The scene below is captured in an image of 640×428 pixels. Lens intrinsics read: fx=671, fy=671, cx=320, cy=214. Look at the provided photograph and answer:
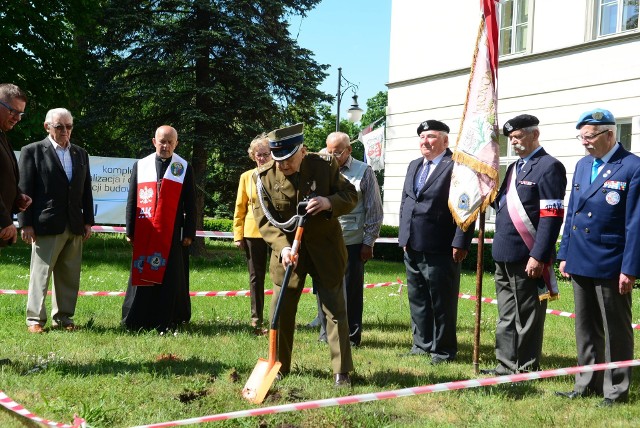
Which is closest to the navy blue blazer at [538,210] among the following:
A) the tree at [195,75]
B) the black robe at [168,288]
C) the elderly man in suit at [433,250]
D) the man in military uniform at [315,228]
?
the elderly man in suit at [433,250]

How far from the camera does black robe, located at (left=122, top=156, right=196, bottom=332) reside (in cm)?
724

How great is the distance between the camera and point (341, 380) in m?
5.08

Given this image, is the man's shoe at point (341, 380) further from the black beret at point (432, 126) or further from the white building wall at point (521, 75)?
the white building wall at point (521, 75)

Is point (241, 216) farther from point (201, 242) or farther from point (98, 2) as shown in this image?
point (98, 2)

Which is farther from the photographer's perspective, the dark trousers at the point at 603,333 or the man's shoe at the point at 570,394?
the man's shoe at the point at 570,394

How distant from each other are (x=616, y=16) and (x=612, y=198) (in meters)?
12.1

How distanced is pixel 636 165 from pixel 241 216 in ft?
14.4

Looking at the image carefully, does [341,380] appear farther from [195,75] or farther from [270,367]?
[195,75]

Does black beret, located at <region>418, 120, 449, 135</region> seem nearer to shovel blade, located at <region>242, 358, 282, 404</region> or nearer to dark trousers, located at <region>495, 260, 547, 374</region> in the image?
dark trousers, located at <region>495, 260, 547, 374</region>

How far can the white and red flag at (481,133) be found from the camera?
219 inches

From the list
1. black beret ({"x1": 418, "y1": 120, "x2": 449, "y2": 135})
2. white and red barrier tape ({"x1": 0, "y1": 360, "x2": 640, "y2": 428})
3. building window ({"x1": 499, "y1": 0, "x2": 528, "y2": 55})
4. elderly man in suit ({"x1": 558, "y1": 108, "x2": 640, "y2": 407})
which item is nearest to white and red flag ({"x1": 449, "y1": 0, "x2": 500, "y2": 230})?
black beret ({"x1": 418, "y1": 120, "x2": 449, "y2": 135})

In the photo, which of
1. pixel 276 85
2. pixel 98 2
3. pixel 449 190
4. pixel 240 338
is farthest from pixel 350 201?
pixel 98 2

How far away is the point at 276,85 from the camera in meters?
17.9

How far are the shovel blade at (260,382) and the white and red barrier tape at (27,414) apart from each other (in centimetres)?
116
